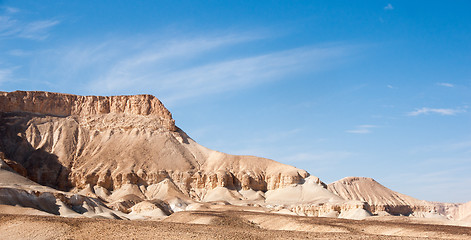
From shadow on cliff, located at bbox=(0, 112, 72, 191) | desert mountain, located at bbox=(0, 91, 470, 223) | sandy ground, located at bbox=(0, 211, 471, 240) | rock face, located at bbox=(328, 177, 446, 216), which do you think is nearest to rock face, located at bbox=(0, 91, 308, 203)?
shadow on cliff, located at bbox=(0, 112, 72, 191)

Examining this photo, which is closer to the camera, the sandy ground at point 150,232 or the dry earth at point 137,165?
the sandy ground at point 150,232

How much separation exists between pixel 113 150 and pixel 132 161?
7738 millimetres

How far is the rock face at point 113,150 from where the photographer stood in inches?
5315

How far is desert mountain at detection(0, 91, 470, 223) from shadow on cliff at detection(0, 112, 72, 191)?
→ 0.23 m

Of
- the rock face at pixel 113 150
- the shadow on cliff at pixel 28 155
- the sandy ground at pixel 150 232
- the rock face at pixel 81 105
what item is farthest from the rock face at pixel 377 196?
the sandy ground at pixel 150 232

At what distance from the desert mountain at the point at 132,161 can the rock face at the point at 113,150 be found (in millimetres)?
236

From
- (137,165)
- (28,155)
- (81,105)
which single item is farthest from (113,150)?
(81,105)

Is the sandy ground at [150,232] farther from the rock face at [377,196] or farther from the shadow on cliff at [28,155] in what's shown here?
the rock face at [377,196]

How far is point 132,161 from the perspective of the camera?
137625 millimetres

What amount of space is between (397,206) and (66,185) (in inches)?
3822

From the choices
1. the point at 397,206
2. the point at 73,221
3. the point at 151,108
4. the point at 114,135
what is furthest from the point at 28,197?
→ the point at 397,206

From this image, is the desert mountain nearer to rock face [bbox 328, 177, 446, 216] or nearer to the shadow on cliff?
the shadow on cliff

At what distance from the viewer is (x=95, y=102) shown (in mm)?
157000

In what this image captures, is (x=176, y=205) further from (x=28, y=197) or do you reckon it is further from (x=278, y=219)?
(x=278, y=219)
